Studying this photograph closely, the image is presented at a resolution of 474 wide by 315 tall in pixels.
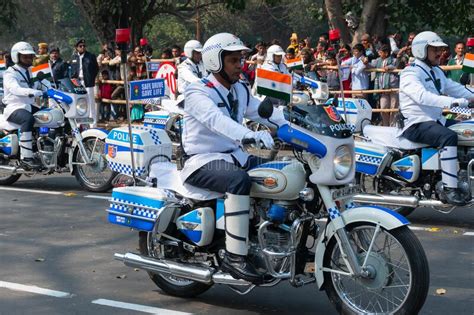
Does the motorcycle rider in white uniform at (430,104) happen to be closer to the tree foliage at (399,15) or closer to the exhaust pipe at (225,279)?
the exhaust pipe at (225,279)

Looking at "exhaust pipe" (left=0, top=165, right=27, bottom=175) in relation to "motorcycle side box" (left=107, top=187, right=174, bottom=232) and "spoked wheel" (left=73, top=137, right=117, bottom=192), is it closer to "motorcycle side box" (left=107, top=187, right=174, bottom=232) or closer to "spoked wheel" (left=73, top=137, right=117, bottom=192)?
"spoked wheel" (left=73, top=137, right=117, bottom=192)

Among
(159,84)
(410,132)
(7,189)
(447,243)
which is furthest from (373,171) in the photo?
(7,189)

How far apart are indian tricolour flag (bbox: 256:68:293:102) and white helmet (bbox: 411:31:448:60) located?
13.8ft

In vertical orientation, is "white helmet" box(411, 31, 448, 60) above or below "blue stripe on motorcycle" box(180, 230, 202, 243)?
above

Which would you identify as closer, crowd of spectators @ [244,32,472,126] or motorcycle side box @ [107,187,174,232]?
motorcycle side box @ [107,187,174,232]

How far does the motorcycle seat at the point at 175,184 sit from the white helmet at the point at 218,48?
85 cm

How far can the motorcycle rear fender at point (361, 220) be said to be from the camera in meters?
6.05

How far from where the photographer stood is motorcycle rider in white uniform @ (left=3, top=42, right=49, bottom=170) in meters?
12.9

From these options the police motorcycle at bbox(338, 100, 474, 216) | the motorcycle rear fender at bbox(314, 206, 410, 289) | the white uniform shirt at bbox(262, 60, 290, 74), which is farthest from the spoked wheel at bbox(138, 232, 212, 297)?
the white uniform shirt at bbox(262, 60, 290, 74)

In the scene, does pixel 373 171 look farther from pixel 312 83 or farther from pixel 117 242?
pixel 312 83

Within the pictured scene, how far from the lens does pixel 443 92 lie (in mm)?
10578

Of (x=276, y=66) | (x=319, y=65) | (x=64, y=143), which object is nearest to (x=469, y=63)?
(x=64, y=143)

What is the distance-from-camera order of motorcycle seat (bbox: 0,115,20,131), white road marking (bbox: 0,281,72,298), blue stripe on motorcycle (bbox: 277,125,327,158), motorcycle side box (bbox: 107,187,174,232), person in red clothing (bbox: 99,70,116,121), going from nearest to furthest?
blue stripe on motorcycle (bbox: 277,125,327,158)
motorcycle side box (bbox: 107,187,174,232)
white road marking (bbox: 0,281,72,298)
motorcycle seat (bbox: 0,115,20,131)
person in red clothing (bbox: 99,70,116,121)

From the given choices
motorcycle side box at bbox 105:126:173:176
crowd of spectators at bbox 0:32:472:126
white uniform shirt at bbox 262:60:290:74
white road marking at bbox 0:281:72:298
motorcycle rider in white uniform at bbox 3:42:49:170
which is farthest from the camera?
white uniform shirt at bbox 262:60:290:74
